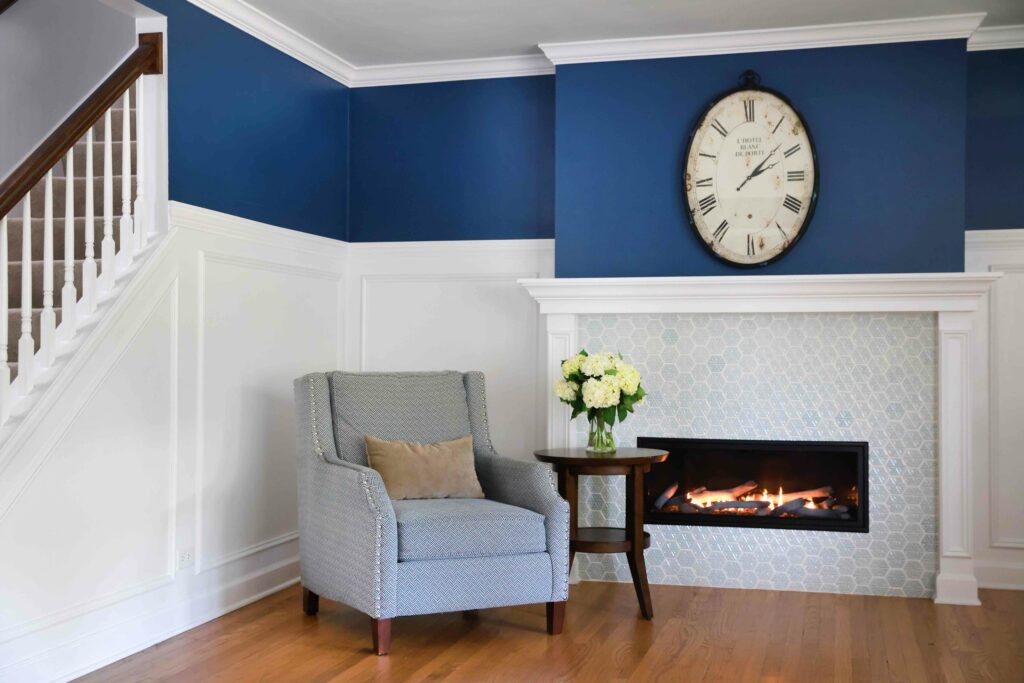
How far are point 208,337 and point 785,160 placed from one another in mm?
2770

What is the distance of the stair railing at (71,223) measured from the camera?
10.9 ft

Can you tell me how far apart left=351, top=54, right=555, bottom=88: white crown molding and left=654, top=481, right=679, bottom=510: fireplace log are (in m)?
2.22

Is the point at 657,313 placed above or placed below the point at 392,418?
above

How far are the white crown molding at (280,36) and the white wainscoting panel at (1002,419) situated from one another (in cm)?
331

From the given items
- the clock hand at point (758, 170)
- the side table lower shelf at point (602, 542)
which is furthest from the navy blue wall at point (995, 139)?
the side table lower shelf at point (602, 542)

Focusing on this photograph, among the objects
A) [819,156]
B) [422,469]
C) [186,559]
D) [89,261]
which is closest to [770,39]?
[819,156]

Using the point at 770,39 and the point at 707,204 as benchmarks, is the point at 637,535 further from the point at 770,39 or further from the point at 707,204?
the point at 770,39

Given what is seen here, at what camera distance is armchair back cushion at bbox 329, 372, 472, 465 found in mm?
4344

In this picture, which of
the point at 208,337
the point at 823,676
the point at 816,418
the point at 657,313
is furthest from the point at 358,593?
the point at 816,418

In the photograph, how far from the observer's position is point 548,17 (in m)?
4.67

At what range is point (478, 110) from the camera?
18.0 ft

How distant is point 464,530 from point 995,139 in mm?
3243

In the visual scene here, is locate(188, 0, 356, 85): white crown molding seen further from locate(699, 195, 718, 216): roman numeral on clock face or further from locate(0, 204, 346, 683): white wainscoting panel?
locate(699, 195, 718, 216): roman numeral on clock face

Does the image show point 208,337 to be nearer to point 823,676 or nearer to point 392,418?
point 392,418
